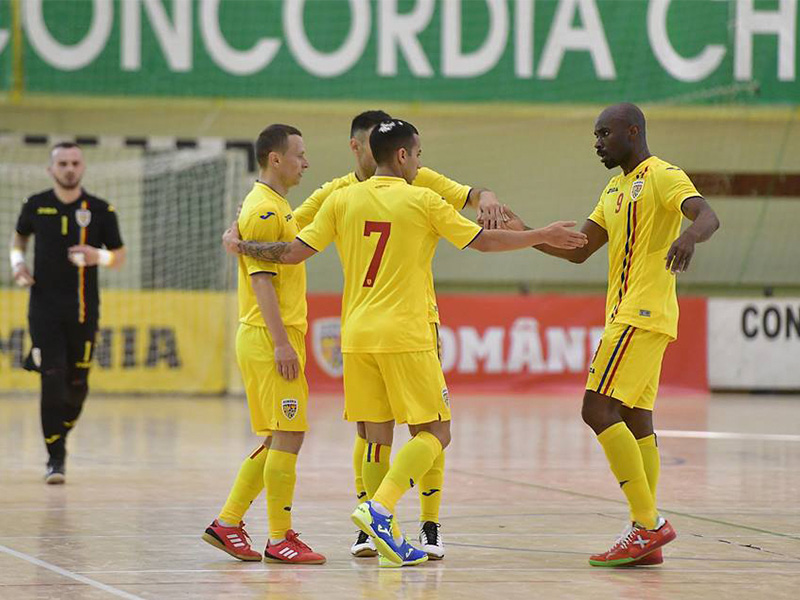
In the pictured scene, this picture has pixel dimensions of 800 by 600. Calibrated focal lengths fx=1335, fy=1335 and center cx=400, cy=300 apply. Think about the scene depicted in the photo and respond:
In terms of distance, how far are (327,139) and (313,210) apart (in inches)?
533

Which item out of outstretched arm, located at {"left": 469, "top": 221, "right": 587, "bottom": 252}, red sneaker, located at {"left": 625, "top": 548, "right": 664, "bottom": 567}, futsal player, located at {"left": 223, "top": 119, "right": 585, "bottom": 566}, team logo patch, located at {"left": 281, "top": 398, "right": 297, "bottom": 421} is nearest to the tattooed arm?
futsal player, located at {"left": 223, "top": 119, "right": 585, "bottom": 566}

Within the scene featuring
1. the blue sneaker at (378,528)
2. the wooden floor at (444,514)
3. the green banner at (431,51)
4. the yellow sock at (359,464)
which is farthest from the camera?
the green banner at (431,51)

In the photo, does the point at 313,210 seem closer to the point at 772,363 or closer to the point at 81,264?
the point at 81,264

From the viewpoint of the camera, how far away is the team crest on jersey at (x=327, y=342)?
17906 millimetres

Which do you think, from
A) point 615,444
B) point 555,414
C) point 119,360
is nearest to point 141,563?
point 615,444

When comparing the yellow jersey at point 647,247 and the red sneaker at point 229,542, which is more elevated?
the yellow jersey at point 647,247

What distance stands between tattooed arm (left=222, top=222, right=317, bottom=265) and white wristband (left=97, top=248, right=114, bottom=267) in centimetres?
369

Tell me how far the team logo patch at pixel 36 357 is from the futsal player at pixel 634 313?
4.82 metres

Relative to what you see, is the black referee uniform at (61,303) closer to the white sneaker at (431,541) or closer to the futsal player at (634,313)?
the white sneaker at (431,541)

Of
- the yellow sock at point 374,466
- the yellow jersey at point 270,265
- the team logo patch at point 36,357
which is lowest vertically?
the yellow sock at point 374,466

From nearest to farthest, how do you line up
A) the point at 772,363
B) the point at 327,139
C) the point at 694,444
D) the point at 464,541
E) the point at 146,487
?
the point at 464,541, the point at 146,487, the point at 694,444, the point at 772,363, the point at 327,139

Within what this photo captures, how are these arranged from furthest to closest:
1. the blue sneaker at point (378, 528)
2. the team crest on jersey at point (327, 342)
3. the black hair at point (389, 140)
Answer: the team crest on jersey at point (327, 342) < the black hair at point (389, 140) < the blue sneaker at point (378, 528)

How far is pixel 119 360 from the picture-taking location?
17.6 metres

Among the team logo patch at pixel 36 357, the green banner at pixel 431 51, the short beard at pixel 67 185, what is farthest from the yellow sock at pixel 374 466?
the green banner at pixel 431 51
